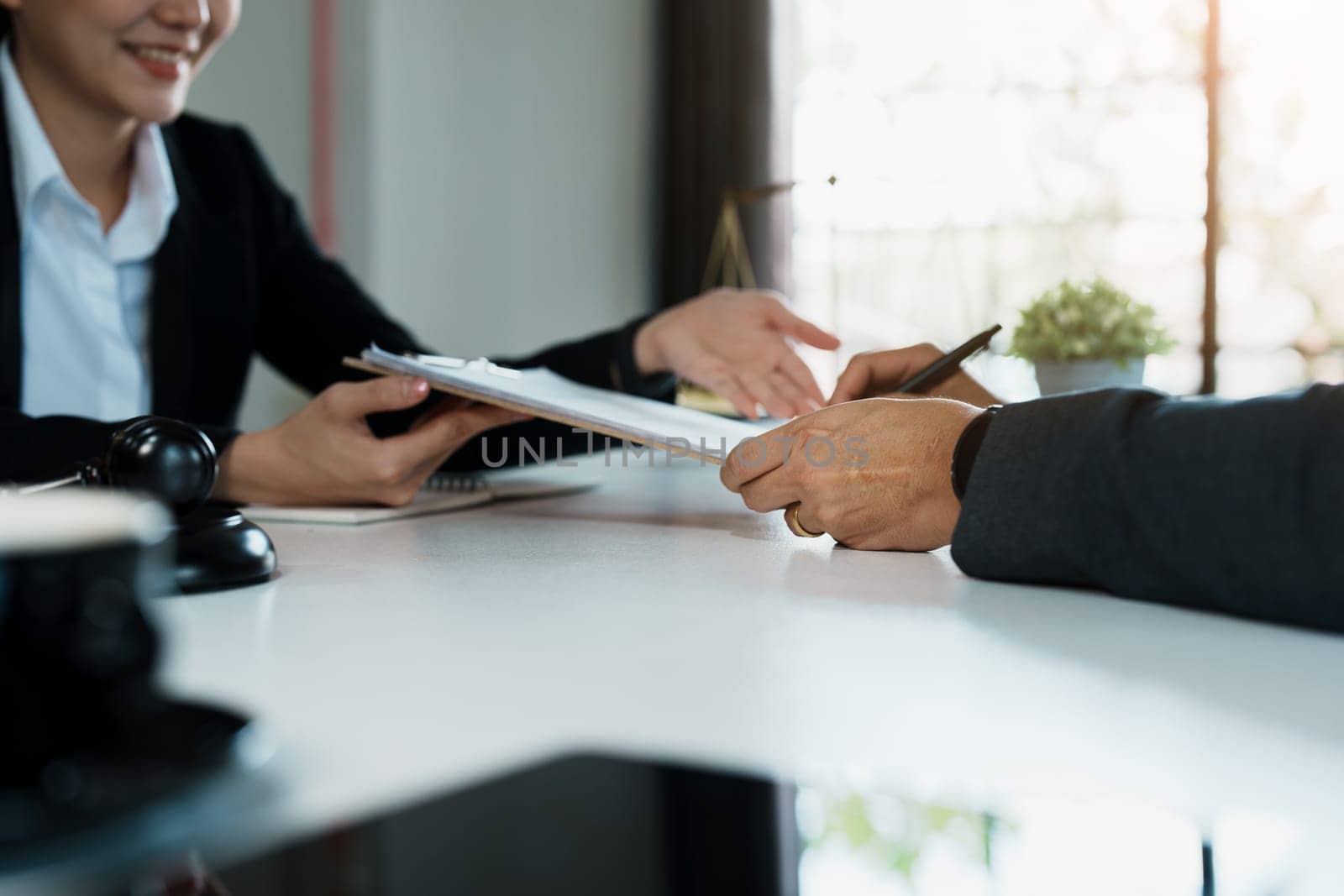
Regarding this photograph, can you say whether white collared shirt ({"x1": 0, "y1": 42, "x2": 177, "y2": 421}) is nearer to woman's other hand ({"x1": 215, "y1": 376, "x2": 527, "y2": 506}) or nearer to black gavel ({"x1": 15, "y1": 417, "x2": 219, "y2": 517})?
woman's other hand ({"x1": 215, "y1": 376, "x2": 527, "y2": 506})

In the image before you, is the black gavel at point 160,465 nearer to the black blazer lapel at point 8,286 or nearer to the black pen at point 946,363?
the black pen at point 946,363

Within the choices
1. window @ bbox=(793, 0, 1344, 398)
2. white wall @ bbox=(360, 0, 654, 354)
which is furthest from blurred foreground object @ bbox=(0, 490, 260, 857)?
window @ bbox=(793, 0, 1344, 398)

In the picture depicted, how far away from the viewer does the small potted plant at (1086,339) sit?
1686mm

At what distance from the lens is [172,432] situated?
661 millimetres

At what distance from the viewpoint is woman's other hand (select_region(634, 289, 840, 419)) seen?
1333 mm

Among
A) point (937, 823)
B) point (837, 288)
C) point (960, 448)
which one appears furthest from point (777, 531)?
point (837, 288)

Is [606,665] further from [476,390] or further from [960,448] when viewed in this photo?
[476,390]

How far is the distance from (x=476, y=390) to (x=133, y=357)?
0.89 m

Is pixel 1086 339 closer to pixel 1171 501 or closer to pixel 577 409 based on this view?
pixel 577 409

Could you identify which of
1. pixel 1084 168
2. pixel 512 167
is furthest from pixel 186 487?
pixel 1084 168

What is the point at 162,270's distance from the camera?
5.22ft

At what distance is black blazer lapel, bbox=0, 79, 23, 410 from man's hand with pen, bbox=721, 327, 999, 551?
1.02m

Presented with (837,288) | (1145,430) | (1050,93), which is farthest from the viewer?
(837,288)

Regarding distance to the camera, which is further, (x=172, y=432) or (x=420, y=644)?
(x=172, y=432)
